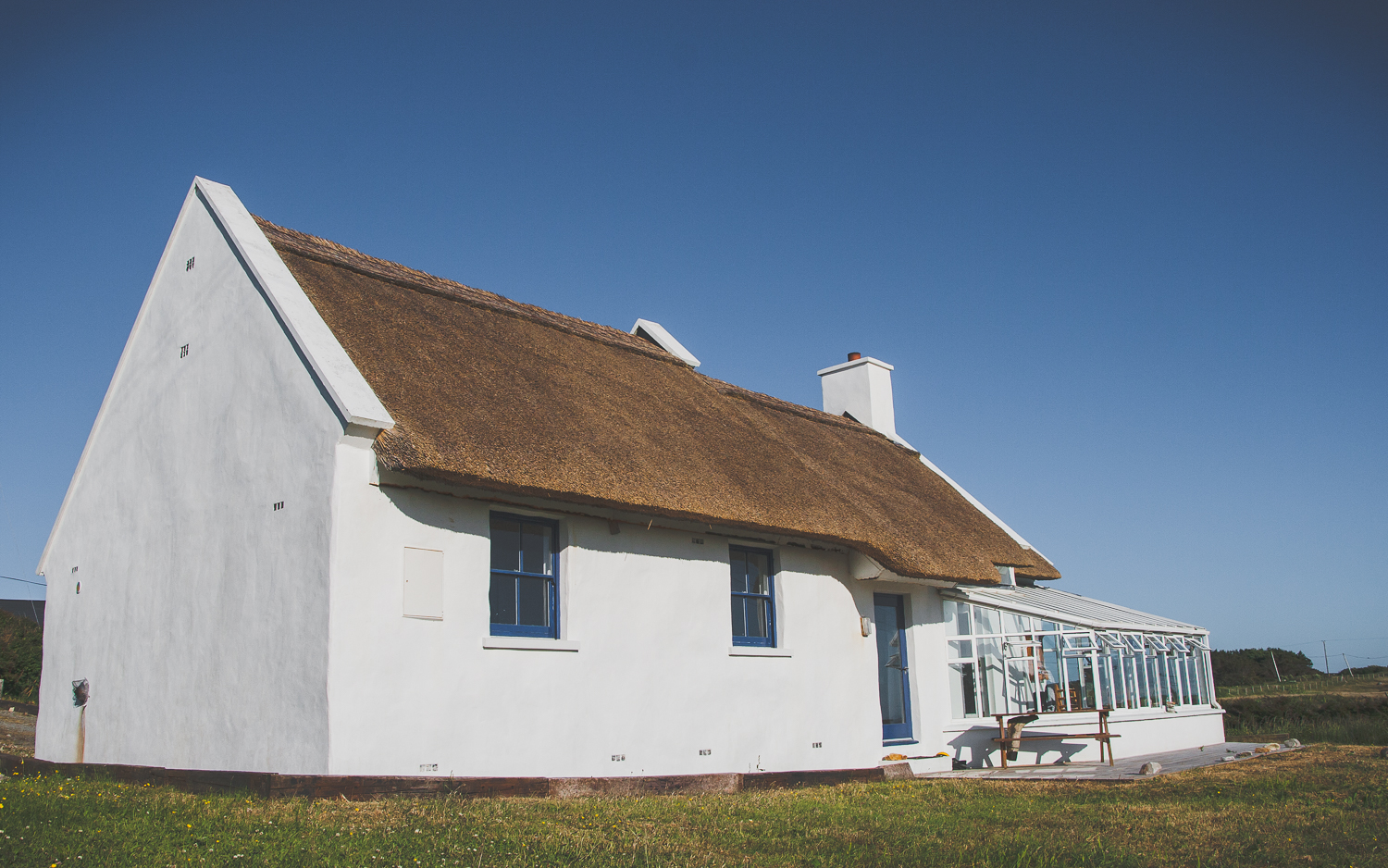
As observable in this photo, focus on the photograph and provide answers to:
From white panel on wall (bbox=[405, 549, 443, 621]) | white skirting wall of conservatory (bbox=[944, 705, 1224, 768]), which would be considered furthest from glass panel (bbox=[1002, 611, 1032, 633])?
white panel on wall (bbox=[405, 549, 443, 621])

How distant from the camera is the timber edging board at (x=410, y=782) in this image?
7828 millimetres

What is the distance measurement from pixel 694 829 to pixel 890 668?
7469mm

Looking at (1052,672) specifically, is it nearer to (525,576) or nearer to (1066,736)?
(1066,736)

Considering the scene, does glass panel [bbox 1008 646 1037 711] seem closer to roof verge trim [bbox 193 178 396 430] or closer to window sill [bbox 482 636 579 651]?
window sill [bbox 482 636 579 651]

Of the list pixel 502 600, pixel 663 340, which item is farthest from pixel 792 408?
pixel 502 600

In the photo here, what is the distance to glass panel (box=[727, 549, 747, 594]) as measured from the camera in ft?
39.9

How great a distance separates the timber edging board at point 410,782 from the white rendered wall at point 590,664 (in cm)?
18

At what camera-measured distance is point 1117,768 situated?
12.8 metres

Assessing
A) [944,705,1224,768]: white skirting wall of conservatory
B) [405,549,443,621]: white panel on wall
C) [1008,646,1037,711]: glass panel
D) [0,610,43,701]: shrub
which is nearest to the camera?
[405,549,443,621]: white panel on wall

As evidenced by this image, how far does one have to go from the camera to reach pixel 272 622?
8.66m

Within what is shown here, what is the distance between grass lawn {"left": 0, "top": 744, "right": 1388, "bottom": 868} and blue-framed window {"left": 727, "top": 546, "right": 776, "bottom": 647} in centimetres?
236

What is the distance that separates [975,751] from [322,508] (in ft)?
32.9

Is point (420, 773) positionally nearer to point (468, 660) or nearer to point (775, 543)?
point (468, 660)

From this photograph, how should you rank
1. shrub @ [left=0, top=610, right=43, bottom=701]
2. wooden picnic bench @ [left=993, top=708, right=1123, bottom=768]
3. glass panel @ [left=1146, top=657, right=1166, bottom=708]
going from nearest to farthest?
wooden picnic bench @ [left=993, top=708, right=1123, bottom=768] → glass panel @ [left=1146, top=657, right=1166, bottom=708] → shrub @ [left=0, top=610, right=43, bottom=701]
